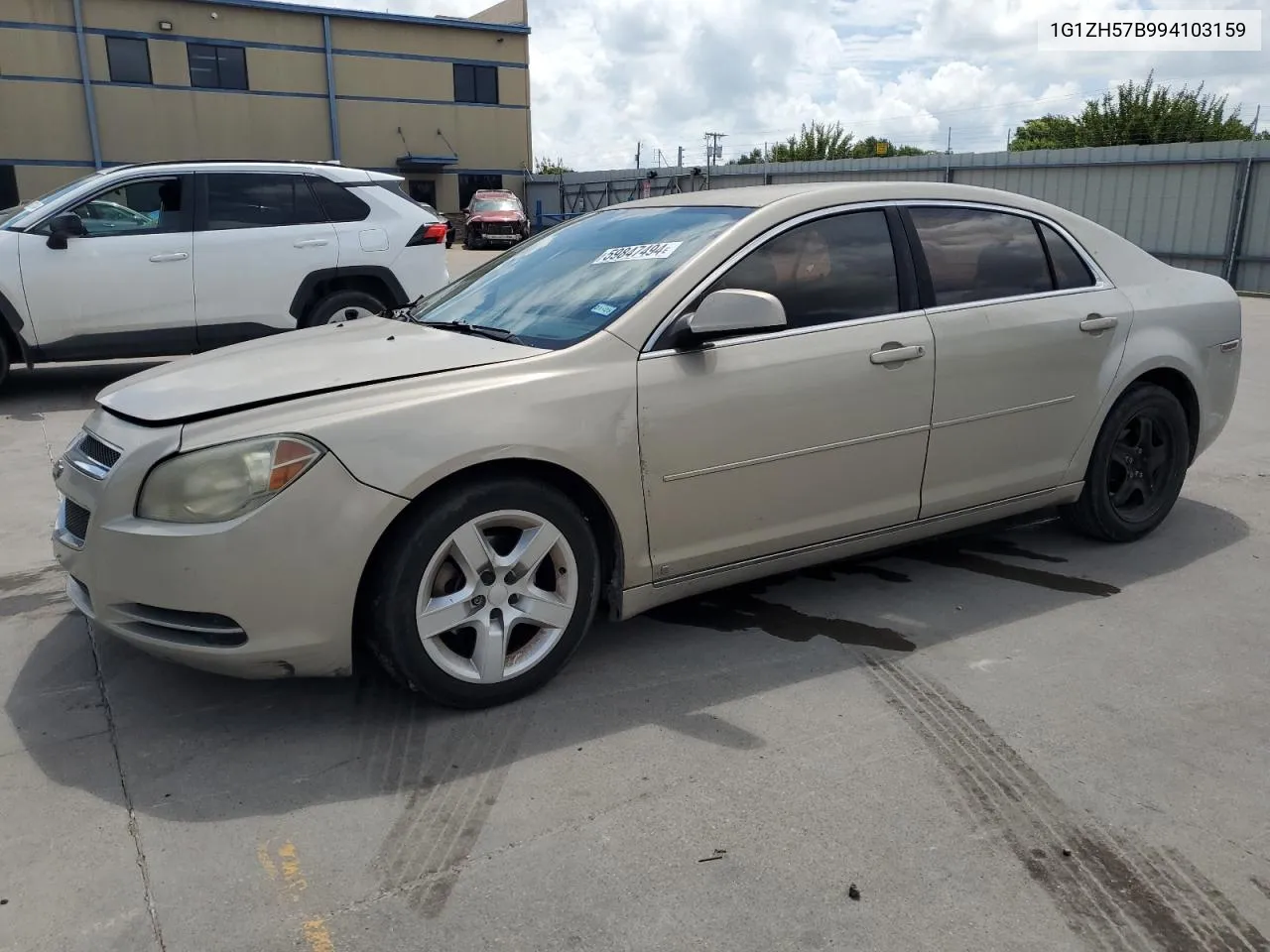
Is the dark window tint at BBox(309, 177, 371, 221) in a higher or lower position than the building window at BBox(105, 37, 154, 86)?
lower

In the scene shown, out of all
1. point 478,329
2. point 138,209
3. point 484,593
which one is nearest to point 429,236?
point 138,209

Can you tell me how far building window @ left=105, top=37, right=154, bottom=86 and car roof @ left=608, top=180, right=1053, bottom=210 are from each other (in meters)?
33.2

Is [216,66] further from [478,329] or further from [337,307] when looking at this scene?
[478,329]

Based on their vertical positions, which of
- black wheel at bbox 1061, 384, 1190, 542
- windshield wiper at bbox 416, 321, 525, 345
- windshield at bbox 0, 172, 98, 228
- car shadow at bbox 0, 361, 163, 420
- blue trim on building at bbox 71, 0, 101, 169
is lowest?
car shadow at bbox 0, 361, 163, 420

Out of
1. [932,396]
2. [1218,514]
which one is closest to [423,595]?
[932,396]

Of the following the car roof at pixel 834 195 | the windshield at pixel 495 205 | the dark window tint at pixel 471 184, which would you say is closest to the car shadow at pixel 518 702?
the car roof at pixel 834 195

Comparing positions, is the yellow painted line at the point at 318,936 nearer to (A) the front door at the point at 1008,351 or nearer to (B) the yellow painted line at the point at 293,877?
(B) the yellow painted line at the point at 293,877

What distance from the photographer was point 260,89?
33.4 m

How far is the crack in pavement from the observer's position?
7.64 feet

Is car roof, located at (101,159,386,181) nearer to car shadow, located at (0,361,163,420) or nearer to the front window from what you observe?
car shadow, located at (0,361,163,420)

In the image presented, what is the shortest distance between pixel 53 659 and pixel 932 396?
3.31 m

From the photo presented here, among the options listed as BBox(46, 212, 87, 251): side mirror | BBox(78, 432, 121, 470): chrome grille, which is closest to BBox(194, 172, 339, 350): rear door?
BBox(46, 212, 87, 251): side mirror

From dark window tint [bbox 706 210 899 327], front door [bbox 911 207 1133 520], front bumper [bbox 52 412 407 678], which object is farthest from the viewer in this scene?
front door [bbox 911 207 1133 520]

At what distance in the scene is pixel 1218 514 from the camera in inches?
208
